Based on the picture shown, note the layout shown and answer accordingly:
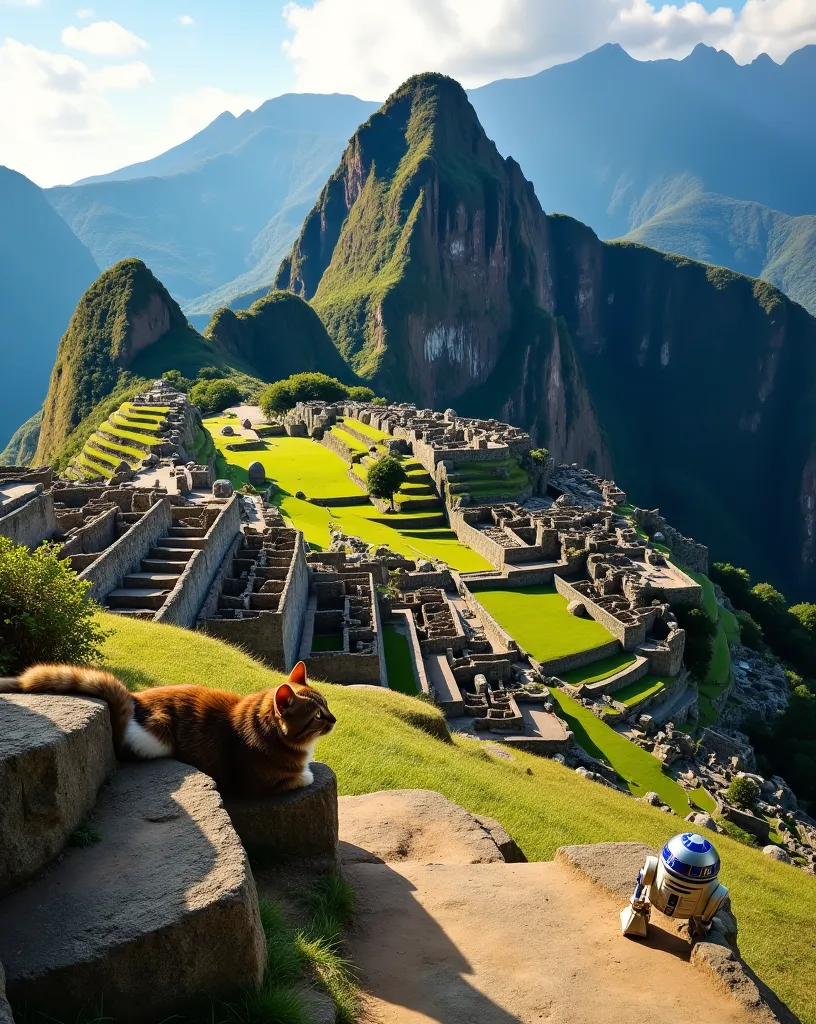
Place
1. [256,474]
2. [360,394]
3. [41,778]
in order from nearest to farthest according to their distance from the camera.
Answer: [41,778]
[256,474]
[360,394]

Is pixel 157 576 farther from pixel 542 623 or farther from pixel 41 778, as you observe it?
pixel 542 623

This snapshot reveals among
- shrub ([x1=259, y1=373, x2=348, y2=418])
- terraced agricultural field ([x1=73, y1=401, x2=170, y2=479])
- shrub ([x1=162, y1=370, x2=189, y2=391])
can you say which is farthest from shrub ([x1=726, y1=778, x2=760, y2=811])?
shrub ([x1=162, y1=370, x2=189, y2=391])

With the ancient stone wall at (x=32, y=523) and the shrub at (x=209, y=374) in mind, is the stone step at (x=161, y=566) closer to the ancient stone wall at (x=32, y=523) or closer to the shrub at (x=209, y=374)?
the ancient stone wall at (x=32, y=523)

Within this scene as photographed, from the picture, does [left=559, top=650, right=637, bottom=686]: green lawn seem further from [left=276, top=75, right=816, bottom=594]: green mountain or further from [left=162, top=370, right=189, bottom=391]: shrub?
[left=276, top=75, right=816, bottom=594]: green mountain

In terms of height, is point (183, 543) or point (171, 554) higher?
point (183, 543)

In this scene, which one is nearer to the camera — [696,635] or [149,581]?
[149,581]

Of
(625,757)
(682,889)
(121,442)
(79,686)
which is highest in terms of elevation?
(121,442)

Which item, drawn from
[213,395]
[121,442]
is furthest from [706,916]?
[213,395]

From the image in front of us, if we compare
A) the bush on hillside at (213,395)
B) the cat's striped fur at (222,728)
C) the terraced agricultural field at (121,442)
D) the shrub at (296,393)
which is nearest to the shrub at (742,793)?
the cat's striped fur at (222,728)
